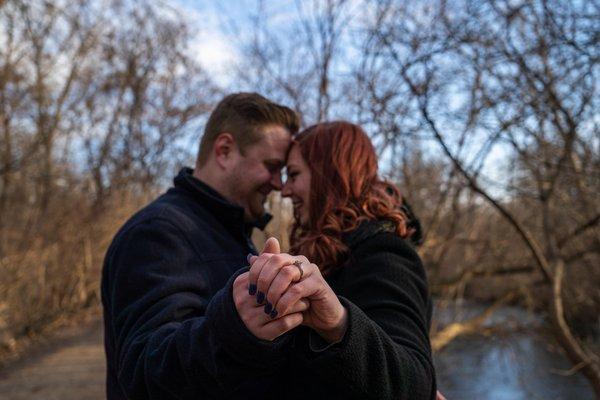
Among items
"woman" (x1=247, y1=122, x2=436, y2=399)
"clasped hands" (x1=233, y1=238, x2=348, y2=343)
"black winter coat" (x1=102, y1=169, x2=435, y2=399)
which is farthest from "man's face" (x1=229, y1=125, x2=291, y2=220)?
"clasped hands" (x1=233, y1=238, x2=348, y2=343)

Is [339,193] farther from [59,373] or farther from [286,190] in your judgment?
[59,373]

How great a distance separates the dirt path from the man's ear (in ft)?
22.9

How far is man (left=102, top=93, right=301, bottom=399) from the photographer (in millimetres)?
1244

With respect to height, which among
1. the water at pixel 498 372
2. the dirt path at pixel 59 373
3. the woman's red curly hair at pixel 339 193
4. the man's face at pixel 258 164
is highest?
the man's face at pixel 258 164

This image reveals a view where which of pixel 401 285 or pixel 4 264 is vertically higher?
pixel 4 264

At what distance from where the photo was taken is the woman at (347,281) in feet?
3.81

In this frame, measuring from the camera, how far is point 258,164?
2400mm

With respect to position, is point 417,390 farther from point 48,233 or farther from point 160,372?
point 48,233

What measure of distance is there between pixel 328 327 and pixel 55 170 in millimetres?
11863

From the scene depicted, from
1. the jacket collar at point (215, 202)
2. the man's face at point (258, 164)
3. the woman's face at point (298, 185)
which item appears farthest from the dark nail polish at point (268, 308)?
the man's face at point (258, 164)

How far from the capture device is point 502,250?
26.2 ft

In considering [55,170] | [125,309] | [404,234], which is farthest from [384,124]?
[55,170]

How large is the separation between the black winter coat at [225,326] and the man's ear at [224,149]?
0.76 ft

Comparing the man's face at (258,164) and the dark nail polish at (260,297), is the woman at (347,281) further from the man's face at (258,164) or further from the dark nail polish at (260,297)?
the man's face at (258,164)
